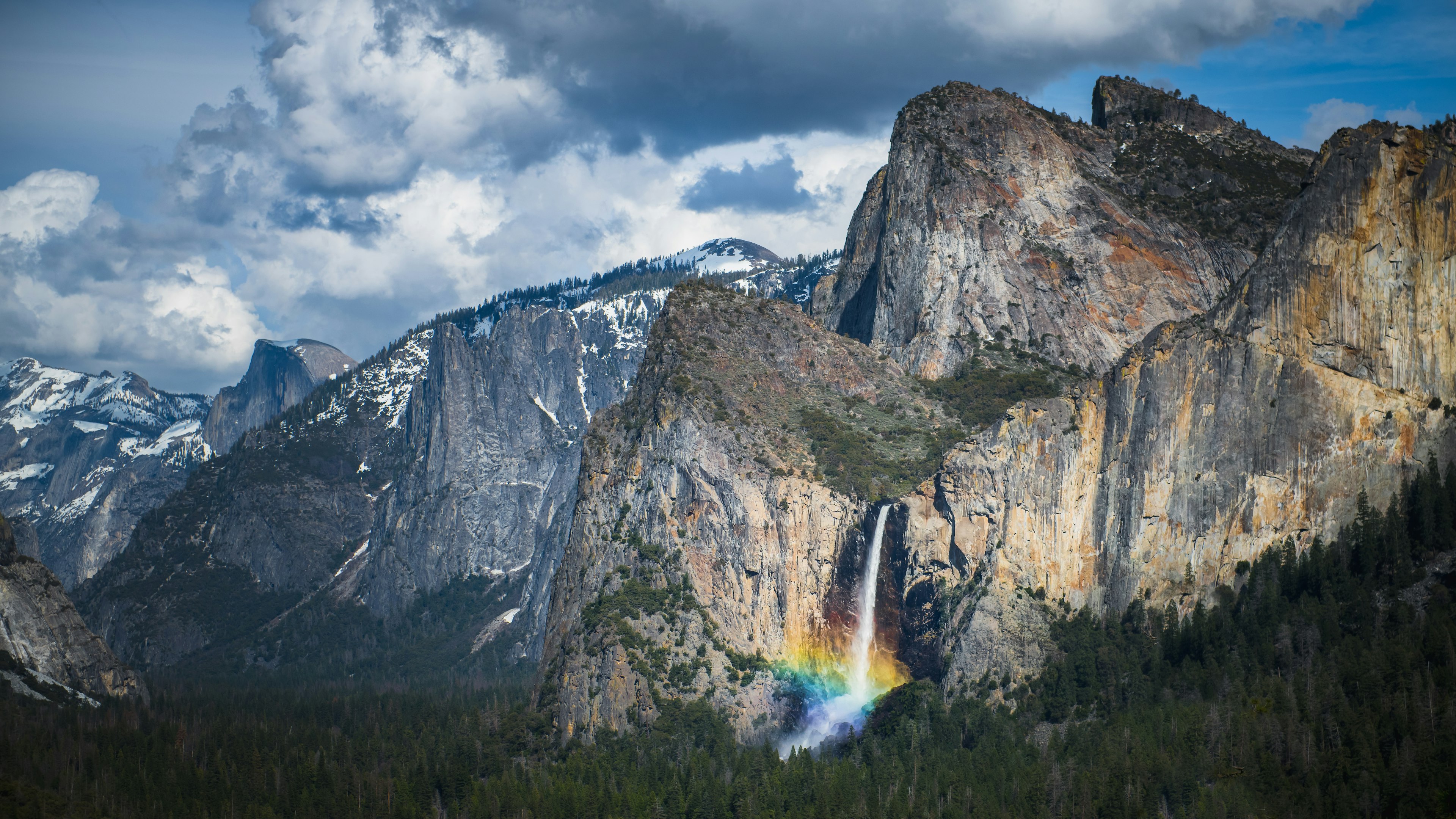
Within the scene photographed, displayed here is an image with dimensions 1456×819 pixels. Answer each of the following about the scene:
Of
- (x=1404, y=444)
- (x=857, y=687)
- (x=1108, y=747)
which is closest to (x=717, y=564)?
(x=857, y=687)

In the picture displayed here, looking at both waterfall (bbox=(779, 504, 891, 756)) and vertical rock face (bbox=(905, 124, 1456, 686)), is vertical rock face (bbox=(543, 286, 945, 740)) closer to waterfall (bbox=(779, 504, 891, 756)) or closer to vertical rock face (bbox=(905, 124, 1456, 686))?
waterfall (bbox=(779, 504, 891, 756))

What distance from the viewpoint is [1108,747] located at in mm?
139375

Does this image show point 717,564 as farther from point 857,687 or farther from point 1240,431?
point 1240,431

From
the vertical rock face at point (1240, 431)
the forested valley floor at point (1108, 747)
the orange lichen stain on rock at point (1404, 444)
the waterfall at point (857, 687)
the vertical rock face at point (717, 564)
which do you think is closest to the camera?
the forested valley floor at point (1108, 747)

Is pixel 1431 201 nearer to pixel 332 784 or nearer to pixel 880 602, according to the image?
pixel 880 602

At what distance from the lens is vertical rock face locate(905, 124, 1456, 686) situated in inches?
5901

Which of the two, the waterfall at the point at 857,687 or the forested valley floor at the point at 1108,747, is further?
the waterfall at the point at 857,687

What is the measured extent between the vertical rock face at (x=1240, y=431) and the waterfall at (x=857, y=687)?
27.8 feet

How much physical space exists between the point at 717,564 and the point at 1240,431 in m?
66.2

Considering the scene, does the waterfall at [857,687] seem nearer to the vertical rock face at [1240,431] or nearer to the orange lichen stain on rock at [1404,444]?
the vertical rock face at [1240,431]

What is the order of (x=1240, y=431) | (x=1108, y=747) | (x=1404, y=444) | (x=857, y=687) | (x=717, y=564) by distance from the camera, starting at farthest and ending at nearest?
(x=717, y=564)
(x=857, y=687)
(x=1240, y=431)
(x=1404, y=444)
(x=1108, y=747)

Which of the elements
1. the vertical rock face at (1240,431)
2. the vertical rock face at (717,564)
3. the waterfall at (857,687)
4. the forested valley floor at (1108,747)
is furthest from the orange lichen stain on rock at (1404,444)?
the vertical rock face at (717,564)

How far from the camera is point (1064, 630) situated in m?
160

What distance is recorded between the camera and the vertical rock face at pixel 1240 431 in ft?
492
